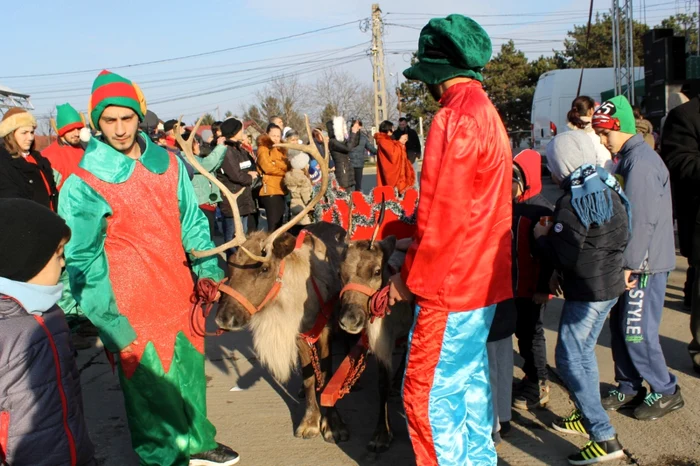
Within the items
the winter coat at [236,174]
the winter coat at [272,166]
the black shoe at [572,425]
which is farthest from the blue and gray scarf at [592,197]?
the winter coat at [272,166]

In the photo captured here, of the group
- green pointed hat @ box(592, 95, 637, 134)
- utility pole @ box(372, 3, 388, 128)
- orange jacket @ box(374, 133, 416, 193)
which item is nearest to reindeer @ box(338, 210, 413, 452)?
green pointed hat @ box(592, 95, 637, 134)

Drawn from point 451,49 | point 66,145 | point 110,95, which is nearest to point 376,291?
point 451,49

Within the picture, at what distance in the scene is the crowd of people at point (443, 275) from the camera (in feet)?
7.97

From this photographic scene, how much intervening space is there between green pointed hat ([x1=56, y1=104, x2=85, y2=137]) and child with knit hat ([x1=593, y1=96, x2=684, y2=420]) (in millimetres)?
5561

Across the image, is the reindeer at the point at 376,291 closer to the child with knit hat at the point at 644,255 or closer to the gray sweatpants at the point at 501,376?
the gray sweatpants at the point at 501,376

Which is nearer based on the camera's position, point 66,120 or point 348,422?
point 348,422

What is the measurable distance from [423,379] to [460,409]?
0.78 ft

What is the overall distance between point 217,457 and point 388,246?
5.73 ft

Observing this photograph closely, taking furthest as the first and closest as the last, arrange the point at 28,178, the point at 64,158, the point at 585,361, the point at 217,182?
the point at 64,158 → the point at 28,178 → the point at 217,182 → the point at 585,361

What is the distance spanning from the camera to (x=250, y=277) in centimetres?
416

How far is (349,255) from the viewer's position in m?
4.15

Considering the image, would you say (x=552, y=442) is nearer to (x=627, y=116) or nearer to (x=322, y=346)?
(x=322, y=346)

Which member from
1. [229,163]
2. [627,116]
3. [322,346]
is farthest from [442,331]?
[229,163]

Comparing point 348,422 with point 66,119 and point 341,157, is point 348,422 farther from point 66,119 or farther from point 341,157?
point 341,157
